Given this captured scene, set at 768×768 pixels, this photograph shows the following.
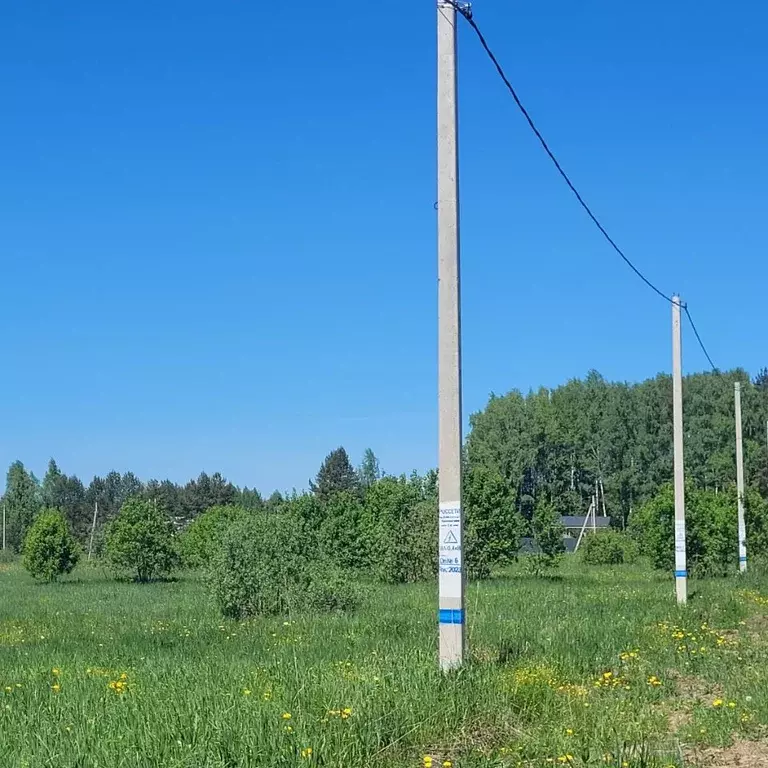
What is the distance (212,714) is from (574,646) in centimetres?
671

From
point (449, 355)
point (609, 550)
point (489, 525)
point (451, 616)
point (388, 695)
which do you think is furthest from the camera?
point (609, 550)

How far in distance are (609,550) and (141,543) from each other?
2736 centimetres

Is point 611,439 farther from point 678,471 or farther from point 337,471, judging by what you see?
point 678,471

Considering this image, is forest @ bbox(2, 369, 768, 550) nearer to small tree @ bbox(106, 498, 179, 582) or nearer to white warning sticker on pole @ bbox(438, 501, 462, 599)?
small tree @ bbox(106, 498, 179, 582)

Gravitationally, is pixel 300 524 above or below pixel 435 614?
above

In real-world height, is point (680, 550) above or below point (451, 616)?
below

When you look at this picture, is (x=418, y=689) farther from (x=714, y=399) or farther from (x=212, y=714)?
(x=714, y=399)

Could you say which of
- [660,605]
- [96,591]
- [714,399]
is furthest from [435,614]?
[714,399]

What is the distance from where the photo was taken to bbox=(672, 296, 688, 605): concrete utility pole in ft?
69.7

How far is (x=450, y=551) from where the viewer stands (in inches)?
386

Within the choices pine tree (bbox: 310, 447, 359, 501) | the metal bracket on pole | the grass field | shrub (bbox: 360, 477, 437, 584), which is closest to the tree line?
pine tree (bbox: 310, 447, 359, 501)

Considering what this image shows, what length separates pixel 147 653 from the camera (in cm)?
1450

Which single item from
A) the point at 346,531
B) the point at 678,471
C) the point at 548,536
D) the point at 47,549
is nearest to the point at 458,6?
the point at 678,471

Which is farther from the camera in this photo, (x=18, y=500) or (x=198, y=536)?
(x=18, y=500)
